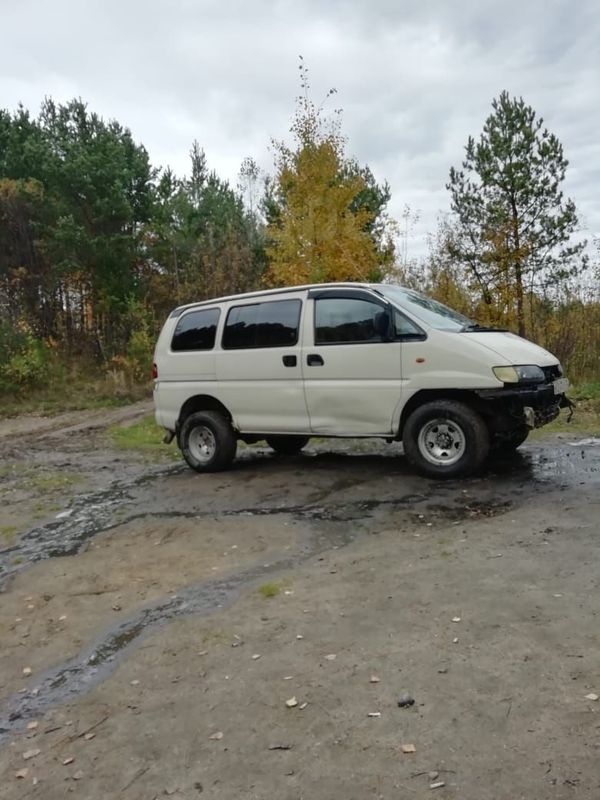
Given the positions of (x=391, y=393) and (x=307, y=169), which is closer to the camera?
(x=391, y=393)

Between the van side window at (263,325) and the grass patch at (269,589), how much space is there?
11.4 ft

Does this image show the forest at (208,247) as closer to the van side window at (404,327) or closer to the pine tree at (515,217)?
the pine tree at (515,217)

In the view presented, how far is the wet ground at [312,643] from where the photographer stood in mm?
2404

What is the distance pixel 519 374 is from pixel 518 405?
1.01ft

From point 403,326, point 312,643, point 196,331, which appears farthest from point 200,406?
point 312,643

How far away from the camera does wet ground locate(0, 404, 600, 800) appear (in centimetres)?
240

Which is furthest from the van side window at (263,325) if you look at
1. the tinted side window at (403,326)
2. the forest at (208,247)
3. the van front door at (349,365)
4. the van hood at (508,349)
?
the forest at (208,247)

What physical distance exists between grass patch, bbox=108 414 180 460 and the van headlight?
5.22 metres

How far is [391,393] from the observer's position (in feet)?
21.8

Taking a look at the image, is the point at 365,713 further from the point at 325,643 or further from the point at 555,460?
the point at 555,460

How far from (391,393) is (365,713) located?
4236 millimetres

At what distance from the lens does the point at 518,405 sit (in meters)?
6.08

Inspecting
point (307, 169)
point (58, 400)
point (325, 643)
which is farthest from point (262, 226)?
point (325, 643)

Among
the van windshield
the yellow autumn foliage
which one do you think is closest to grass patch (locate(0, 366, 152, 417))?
the yellow autumn foliage
